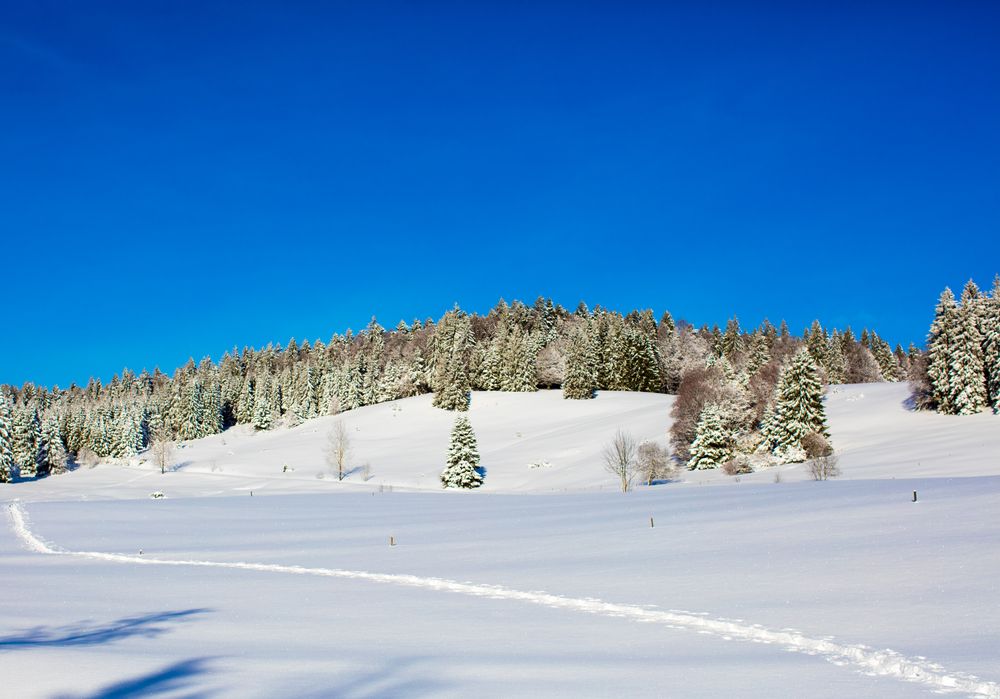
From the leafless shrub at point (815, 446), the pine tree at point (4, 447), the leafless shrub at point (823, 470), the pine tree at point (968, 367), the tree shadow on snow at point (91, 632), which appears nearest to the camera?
the tree shadow on snow at point (91, 632)

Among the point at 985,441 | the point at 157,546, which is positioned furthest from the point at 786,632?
the point at 985,441

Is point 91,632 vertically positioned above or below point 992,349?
below

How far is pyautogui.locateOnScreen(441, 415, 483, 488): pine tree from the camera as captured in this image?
6181 centimetres

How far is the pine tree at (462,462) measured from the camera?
203 feet

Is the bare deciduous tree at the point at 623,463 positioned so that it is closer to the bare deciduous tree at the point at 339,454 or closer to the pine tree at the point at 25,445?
the bare deciduous tree at the point at 339,454

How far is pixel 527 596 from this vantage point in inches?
640

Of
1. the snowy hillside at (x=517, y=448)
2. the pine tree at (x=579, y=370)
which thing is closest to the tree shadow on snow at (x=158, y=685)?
the snowy hillside at (x=517, y=448)

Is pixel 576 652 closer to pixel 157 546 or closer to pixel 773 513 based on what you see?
pixel 773 513

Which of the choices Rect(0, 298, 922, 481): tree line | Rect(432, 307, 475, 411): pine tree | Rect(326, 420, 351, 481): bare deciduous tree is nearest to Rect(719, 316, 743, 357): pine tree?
Rect(0, 298, 922, 481): tree line

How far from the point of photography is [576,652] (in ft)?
36.0

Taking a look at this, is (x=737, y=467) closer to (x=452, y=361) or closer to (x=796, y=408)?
(x=796, y=408)

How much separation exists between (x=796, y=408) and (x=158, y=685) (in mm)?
54228

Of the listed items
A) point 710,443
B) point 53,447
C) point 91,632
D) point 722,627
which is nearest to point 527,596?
point 722,627

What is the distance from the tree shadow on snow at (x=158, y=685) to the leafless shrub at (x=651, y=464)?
47540mm
